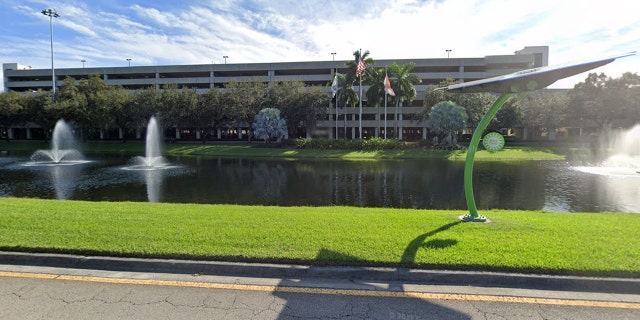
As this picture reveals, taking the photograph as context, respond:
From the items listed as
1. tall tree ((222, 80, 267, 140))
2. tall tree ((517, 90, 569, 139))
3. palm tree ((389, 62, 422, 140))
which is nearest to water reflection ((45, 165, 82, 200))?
tall tree ((222, 80, 267, 140))

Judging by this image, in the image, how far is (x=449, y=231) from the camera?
746 cm

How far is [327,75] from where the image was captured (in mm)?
74125


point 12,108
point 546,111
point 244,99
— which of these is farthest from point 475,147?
point 12,108

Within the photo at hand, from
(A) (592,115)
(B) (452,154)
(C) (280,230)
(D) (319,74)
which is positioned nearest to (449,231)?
(C) (280,230)

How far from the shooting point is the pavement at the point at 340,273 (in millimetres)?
5215

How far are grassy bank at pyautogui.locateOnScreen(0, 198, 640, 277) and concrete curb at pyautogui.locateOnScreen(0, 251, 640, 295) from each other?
0.64ft

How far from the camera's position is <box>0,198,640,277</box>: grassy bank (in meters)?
5.85

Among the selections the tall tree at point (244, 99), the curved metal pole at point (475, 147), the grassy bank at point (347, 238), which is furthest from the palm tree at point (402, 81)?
the curved metal pole at point (475, 147)

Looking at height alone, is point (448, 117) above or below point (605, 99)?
below

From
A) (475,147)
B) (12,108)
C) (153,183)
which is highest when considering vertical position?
(12,108)

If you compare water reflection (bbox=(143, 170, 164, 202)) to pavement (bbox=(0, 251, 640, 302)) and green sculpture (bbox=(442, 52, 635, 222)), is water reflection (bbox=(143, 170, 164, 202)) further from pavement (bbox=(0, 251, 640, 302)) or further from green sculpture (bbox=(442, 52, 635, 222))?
green sculpture (bbox=(442, 52, 635, 222))

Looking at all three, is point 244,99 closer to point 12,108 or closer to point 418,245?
point 12,108

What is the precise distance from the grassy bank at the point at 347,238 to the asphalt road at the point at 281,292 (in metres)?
0.26

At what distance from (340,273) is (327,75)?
233ft
